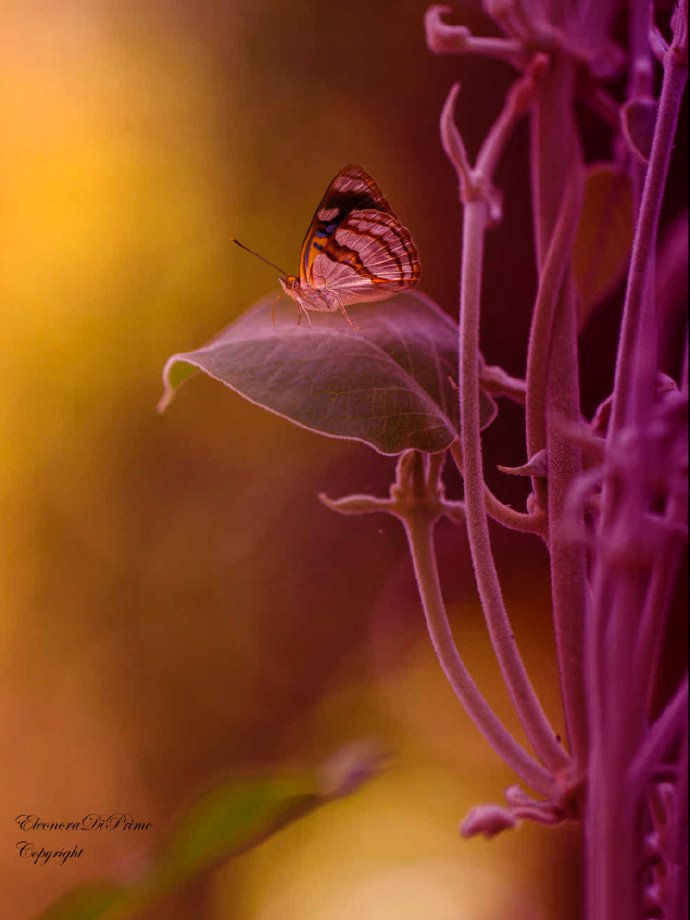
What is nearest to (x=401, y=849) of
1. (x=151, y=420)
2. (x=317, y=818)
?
(x=317, y=818)

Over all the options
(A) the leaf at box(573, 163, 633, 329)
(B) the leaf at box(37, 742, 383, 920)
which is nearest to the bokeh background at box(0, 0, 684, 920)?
(A) the leaf at box(573, 163, 633, 329)

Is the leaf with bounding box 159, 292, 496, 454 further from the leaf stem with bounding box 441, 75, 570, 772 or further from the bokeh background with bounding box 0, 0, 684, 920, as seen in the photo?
the bokeh background with bounding box 0, 0, 684, 920

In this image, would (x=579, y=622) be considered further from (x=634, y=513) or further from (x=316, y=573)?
(x=316, y=573)

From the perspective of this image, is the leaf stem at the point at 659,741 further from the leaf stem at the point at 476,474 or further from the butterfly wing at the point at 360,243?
the butterfly wing at the point at 360,243

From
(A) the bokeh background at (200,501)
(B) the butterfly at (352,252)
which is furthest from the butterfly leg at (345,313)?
(A) the bokeh background at (200,501)

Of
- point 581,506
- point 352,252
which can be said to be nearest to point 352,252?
point 352,252

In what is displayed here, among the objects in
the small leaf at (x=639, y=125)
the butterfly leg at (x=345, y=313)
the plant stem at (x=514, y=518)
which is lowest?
the plant stem at (x=514, y=518)

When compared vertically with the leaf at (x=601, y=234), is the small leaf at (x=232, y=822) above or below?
below

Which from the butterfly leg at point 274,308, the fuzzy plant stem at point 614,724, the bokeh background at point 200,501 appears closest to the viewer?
the fuzzy plant stem at point 614,724
